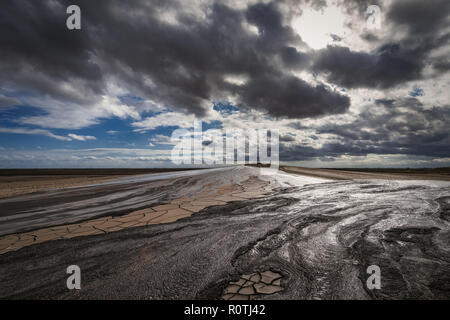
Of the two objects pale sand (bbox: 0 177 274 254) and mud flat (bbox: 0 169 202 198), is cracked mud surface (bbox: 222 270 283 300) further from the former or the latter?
mud flat (bbox: 0 169 202 198)

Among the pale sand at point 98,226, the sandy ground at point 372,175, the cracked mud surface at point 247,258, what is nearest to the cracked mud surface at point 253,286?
the cracked mud surface at point 247,258

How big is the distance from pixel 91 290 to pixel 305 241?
264cm

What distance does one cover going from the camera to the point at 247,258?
7.35 feet

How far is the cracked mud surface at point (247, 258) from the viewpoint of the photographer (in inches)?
65.7

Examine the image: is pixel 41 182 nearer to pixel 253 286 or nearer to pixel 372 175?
pixel 253 286

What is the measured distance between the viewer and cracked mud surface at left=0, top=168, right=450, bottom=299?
1.67 m

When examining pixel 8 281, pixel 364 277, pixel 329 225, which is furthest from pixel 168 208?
pixel 364 277

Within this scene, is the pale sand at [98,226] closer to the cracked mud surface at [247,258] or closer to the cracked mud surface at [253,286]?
the cracked mud surface at [247,258]

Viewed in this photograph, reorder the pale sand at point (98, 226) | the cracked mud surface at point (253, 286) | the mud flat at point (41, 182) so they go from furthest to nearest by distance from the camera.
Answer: the mud flat at point (41, 182), the pale sand at point (98, 226), the cracked mud surface at point (253, 286)

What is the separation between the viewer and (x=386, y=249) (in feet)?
7.80


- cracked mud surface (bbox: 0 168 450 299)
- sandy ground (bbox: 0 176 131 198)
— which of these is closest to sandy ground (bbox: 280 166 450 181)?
cracked mud surface (bbox: 0 168 450 299)

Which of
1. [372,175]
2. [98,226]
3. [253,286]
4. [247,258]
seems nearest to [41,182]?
[98,226]
